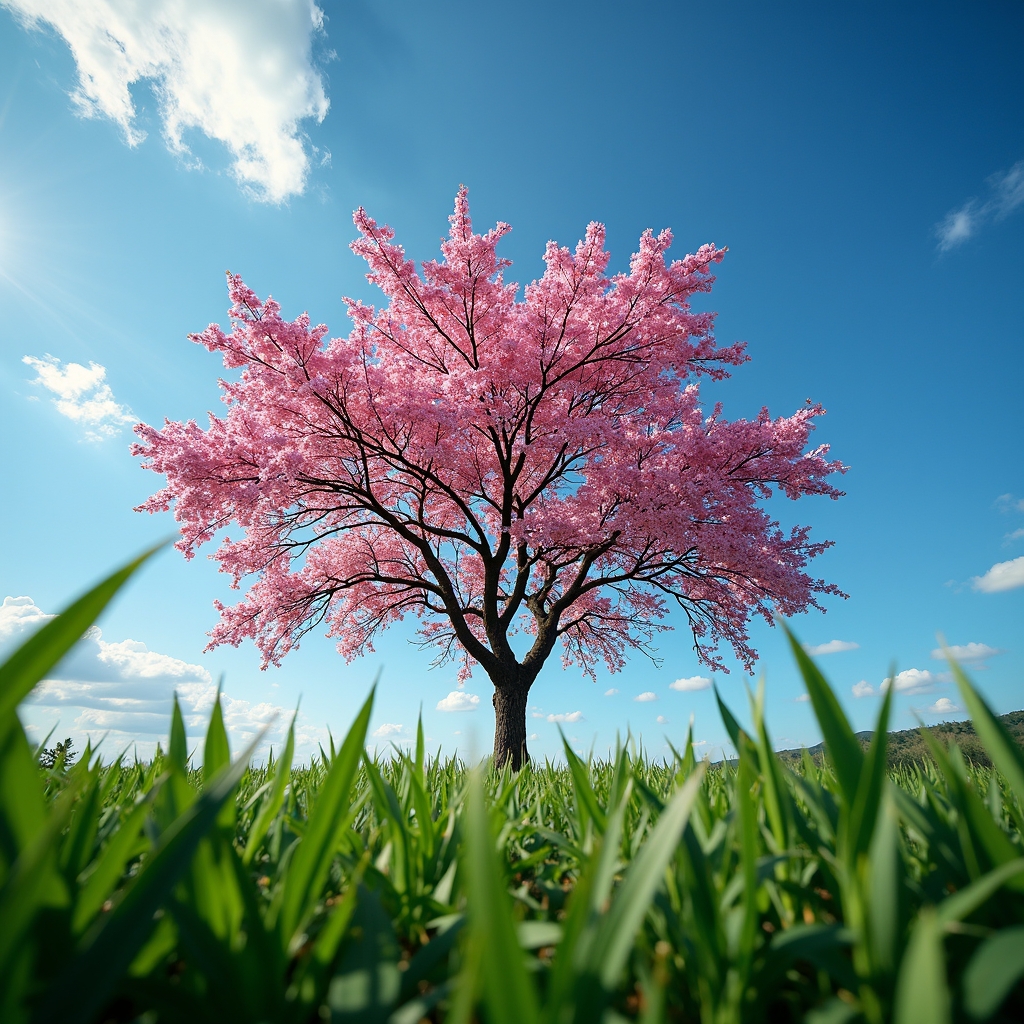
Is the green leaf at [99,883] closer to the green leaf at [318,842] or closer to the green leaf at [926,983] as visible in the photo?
the green leaf at [318,842]

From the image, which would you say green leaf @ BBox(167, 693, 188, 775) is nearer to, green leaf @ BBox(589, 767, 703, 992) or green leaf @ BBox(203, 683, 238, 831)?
green leaf @ BBox(203, 683, 238, 831)

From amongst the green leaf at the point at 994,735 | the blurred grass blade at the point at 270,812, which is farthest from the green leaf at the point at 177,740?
the green leaf at the point at 994,735

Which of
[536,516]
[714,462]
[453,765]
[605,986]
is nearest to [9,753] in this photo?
[605,986]

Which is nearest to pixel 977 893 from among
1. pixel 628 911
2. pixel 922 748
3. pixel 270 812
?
pixel 628 911

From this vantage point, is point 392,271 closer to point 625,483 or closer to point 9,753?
point 625,483

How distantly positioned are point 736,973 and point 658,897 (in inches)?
7.7

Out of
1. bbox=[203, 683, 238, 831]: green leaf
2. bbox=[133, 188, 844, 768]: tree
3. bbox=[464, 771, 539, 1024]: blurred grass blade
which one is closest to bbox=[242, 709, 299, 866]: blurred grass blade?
bbox=[203, 683, 238, 831]: green leaf

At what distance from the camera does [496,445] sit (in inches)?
439

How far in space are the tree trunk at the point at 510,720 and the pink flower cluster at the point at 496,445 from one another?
2.20 ft

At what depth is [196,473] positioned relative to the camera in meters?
9.34

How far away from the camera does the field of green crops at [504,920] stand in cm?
46

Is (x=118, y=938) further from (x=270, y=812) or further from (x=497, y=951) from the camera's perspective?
(x=270, y=812)

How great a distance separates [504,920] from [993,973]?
19.7 inches

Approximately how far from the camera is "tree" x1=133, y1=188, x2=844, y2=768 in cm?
966
